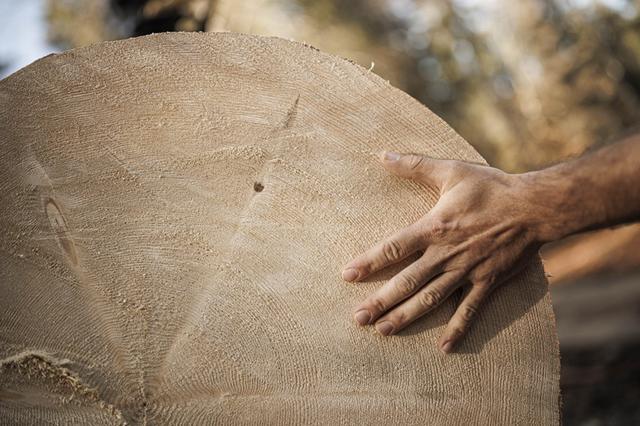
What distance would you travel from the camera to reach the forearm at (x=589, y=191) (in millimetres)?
1531

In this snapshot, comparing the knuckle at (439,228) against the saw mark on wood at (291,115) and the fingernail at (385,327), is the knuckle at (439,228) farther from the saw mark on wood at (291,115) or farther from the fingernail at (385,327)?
the saw mark on wood at (291,115)

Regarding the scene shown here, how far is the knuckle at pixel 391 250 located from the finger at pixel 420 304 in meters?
0.11

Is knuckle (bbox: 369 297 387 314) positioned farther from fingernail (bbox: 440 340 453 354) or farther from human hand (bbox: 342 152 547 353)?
fingernail (bbox: 440 340 453 354)

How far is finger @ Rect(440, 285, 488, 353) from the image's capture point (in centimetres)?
160

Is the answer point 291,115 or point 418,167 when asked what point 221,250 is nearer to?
point 291,115

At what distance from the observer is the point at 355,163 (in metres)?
1.67

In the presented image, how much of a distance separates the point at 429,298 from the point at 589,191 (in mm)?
450

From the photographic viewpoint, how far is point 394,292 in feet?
5.21

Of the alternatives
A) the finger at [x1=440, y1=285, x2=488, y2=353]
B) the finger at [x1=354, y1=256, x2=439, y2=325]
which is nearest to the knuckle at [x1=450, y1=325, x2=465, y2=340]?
the finger at [x1=440, y1=285, x2=488, y2=353]

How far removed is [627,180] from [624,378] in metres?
3.85

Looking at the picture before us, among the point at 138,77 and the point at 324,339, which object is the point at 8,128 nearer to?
the point at 138,77

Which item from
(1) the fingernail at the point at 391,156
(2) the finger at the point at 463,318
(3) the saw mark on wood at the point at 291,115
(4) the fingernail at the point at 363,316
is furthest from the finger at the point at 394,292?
(3) the saw mark on wood at the point at 291,115

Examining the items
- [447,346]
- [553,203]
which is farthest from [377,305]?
[553,203]

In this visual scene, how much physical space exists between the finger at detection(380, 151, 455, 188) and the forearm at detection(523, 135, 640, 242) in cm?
20
